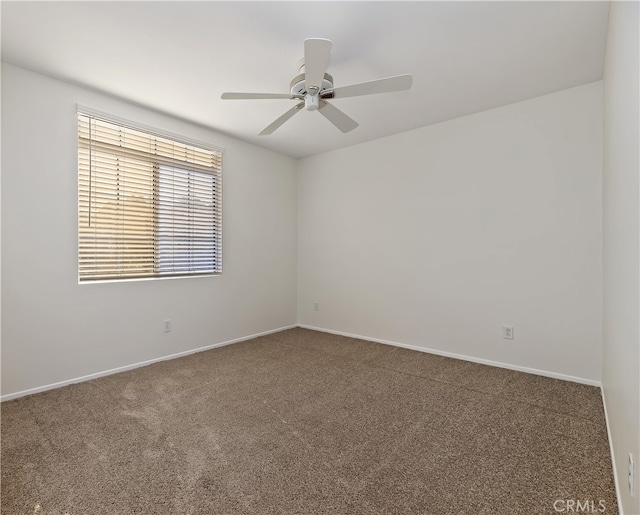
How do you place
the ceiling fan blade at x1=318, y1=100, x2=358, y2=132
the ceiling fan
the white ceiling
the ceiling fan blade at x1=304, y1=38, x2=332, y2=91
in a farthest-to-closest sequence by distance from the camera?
the ceiling fan blade at x1=318, y1=100, x2=358, y2=132, the white ceiling, the ceiling fan, the ceiling fan blade at x1=304, y1=38, x2=332, y2=91

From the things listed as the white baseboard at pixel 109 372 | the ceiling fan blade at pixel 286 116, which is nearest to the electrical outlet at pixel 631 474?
the ceiling fan blade at pixel 286 116

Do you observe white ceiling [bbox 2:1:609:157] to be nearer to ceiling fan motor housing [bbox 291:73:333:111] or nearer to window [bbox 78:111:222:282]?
ceiling fan motor housing [bbox 291:73:333:111]

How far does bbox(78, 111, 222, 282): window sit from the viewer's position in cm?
277

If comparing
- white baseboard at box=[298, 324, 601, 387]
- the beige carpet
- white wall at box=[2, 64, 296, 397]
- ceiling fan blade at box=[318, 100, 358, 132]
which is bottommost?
the beige carpet

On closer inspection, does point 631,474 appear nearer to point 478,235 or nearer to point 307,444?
point 307,444

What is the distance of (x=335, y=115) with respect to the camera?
7.75 ft

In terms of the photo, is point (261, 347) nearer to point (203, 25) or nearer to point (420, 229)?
point (420, 229)

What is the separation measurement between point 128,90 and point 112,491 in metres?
2.87

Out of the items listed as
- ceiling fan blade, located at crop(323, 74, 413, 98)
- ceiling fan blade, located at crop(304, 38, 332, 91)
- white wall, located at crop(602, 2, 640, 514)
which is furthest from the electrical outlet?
ceiling fan blade, located at crop(304, 38, 332, 91)

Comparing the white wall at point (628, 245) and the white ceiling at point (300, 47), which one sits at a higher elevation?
the white ceiling at point (300, 47)

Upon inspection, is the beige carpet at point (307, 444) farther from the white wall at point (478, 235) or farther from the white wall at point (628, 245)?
the white wall at point (478, 235)

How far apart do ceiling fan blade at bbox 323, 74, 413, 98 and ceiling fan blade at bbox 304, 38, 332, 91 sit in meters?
0.15

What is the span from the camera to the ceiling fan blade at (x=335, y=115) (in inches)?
88.8

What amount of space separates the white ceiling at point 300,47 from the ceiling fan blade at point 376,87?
1.11ft
